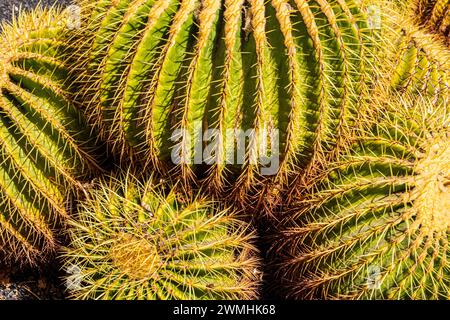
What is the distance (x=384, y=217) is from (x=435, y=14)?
1.47 metres

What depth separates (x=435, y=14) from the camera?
10.4 feet

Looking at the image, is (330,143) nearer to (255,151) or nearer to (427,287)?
(255,151)

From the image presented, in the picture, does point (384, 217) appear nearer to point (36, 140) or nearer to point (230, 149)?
point (230, 149)

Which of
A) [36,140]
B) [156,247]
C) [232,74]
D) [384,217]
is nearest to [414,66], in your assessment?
[384,217]

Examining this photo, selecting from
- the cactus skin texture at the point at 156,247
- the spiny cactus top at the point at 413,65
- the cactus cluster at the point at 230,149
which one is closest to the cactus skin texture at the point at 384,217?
the cactus cluster at the point at 230,149

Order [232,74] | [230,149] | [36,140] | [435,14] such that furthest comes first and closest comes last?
[435,14], [36,140], [230,149], [232,74]

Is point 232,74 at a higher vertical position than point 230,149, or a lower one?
higher

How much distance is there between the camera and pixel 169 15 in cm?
218

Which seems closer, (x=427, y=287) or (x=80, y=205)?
(x=427, y=287)

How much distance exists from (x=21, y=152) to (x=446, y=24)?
86.5 inches

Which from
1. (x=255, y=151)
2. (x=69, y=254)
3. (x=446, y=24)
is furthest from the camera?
(x=446, y=24)

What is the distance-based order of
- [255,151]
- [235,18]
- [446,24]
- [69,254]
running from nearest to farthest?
1. [235,18]
2. [255,151]
3. [69,254]
4. [446,24]

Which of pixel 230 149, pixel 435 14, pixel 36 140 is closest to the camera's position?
pixel 230 149
